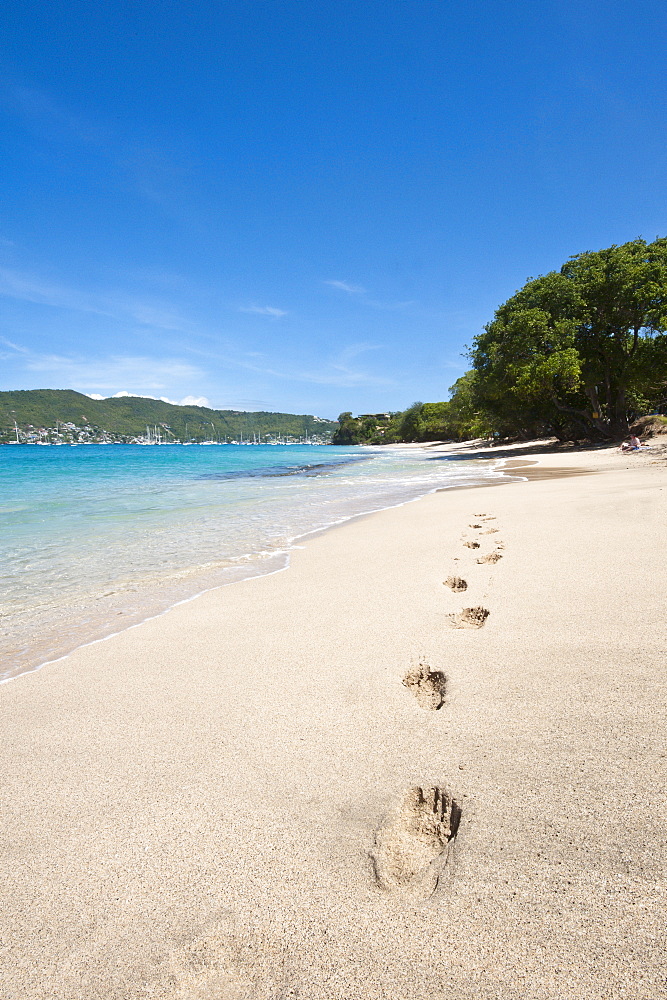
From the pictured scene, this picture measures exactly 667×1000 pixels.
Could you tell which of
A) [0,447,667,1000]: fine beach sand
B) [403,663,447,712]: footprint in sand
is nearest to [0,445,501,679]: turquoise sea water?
[0,447,667,1000]: fine beach sand

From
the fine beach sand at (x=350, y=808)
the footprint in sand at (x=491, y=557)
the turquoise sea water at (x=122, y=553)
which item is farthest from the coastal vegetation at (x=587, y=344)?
the fine beach sand at (x=350, y=808)

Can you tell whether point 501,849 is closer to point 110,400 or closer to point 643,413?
point 643,413

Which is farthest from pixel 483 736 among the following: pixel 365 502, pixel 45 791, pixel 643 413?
pixel 643 413

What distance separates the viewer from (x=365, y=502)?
1215 centimetres

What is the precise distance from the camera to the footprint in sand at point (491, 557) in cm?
507

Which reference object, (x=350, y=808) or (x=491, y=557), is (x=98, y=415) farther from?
(x=350, y=808)

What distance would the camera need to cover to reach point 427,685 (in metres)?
2.69

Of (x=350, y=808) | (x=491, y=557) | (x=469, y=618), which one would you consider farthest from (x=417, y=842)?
(x=491, y=557)

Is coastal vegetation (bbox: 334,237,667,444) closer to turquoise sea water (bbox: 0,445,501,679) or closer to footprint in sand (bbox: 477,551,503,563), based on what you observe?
turquoise sea water (bbox: 0,445,501,679)

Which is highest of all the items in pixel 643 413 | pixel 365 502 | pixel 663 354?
pixel 663 354

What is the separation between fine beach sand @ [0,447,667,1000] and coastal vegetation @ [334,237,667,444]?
23.1 meters

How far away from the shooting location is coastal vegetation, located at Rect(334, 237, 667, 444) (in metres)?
22.3

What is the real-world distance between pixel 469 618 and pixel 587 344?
27392mm

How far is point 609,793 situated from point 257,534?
22.4 feet
